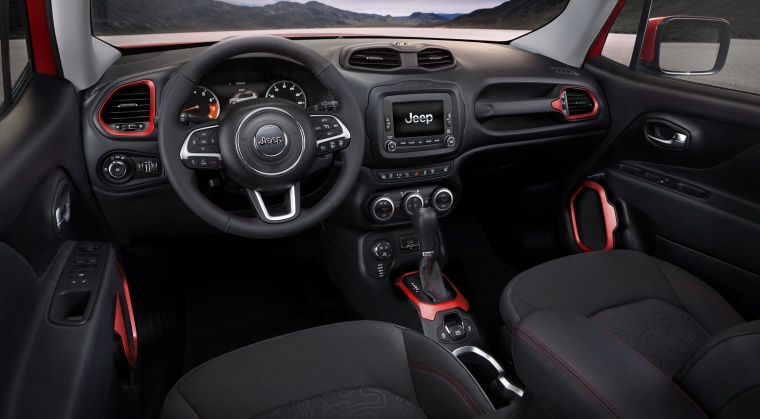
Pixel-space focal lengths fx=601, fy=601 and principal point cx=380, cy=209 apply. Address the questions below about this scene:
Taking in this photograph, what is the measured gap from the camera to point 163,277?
239cm

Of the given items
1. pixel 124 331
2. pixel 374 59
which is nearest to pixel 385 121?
pixel 374 59

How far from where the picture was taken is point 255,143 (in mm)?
1622

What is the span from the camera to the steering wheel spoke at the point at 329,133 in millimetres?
1739

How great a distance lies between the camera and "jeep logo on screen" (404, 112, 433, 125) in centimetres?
215

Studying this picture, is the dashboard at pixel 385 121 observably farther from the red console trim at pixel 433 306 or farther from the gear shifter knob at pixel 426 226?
the red console trim at pixel 433 306

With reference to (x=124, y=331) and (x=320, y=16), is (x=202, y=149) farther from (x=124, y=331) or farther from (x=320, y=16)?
(x=320, y=16)

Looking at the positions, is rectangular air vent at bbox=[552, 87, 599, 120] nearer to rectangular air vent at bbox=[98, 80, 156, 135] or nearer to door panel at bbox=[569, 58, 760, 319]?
door panel at bbox=[569, 58, 760, 319]

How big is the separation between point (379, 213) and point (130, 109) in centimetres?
94

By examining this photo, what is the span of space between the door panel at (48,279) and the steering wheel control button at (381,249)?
3.23 ft

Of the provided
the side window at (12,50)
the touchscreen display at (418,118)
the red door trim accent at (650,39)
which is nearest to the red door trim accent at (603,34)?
the red door trim accent at (650,39)

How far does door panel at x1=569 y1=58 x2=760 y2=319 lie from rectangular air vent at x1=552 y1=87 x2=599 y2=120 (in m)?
0.09

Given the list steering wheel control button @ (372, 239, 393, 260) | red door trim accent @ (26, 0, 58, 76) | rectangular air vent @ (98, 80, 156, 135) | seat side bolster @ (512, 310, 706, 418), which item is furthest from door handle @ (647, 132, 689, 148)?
red door trim accent @ (26, 0, 58, 76)

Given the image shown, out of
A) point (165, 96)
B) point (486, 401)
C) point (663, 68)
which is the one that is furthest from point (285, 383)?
point (663, 68)

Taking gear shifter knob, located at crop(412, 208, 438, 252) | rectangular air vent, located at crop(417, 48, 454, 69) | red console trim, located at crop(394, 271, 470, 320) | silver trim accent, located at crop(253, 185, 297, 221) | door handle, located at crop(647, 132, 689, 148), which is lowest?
red console trim, located at crop(394, 271, 470, 320)
